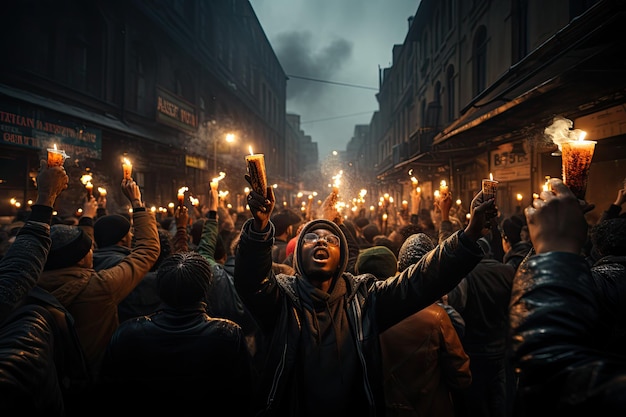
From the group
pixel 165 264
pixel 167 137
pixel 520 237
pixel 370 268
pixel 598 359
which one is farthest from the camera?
pixel 167 137

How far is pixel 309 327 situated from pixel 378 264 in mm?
1061

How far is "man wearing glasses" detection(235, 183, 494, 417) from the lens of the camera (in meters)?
1.85

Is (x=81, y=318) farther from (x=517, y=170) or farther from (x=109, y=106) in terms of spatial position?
(x=109, y=106)

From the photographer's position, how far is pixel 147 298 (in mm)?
3287

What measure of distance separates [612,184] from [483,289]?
557cm

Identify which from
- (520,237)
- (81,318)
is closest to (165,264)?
(81,318)

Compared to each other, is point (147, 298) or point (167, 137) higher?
point (167, 137)

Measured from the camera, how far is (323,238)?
222 centimetres

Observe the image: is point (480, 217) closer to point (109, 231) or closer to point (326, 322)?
point (326, 322)

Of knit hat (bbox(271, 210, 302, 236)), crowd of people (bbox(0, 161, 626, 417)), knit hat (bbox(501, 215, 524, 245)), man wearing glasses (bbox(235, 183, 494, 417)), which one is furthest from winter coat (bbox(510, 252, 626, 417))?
knit hat (bbox(501, 215, 524, 245))

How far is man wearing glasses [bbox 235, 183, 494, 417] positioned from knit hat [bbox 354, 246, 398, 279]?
0.69 metres

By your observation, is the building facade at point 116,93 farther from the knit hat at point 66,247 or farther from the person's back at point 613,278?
the person's back at point 613,278

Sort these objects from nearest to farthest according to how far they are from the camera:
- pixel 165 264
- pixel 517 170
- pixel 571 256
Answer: pixel 571 256, pixel 165 264, pixel 517 170

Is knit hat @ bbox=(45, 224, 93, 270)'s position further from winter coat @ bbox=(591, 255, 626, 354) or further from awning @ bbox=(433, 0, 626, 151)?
awning @ bbox=(433, 0, 626, 151)
